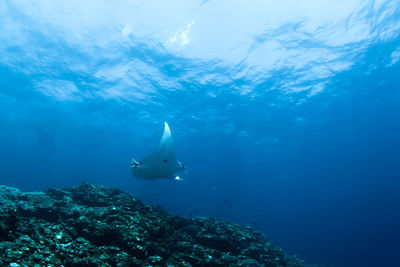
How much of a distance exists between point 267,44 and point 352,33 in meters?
5.74

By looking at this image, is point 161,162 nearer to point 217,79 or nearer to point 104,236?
point 104,236

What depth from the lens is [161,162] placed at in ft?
27.0

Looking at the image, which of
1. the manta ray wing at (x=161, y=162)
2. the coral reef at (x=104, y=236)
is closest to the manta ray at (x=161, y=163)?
the manta ray wing at (x=161, y=162)

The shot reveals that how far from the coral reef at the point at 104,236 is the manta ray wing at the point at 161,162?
1.29 metres

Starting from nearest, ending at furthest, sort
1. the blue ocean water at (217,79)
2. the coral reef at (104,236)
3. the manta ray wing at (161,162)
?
the coral reef at (104,236) < the manta ray wing at (161,162) < the blue ocean water at (217,79)

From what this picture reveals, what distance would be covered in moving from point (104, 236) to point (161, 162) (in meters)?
3.20

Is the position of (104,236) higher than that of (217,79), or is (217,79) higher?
(217,79)

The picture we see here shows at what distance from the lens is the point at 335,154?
1673 inches

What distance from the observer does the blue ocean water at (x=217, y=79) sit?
613 inches

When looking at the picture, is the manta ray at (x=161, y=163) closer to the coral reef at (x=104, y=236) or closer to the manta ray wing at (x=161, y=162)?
the manta ray wing at (x=161, y=162)

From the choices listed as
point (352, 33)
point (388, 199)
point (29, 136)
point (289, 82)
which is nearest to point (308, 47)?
point (352, 33)

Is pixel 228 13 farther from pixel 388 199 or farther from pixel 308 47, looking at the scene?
pixel 388 199

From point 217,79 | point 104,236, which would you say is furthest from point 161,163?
point 217,79

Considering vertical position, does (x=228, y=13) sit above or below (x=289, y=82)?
below
